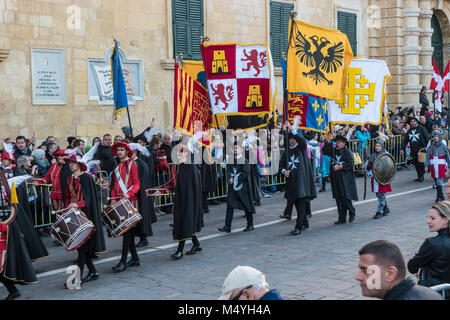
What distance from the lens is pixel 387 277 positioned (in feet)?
12.3

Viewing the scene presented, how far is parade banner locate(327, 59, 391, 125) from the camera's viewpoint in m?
12.1

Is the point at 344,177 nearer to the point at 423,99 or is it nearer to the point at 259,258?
the point at 259,258

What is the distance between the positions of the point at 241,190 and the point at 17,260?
480 centimetres

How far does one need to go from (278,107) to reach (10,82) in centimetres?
940

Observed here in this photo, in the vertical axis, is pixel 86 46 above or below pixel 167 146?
above

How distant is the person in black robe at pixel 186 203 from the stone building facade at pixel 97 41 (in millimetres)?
6754

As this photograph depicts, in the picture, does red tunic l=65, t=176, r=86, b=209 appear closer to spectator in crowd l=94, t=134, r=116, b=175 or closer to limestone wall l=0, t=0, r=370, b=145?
spectator in crowd l=94, t=134, r=116, b=175

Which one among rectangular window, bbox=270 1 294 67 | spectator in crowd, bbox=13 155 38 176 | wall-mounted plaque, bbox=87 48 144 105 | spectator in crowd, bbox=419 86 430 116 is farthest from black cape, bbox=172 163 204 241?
spectator in crowd, bbox=419 86 430 116

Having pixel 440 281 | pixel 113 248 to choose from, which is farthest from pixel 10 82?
pixel 440 281

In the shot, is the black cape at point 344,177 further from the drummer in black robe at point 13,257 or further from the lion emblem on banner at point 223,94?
the drummer in black robe at point 13,257

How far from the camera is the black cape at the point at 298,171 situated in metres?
11.6

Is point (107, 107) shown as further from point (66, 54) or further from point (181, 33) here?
point (181, 33)

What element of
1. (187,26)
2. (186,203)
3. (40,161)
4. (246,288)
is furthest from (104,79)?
(246,288)

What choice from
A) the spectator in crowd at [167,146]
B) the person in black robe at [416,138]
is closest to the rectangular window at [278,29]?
the person in black robe at [416,138]
